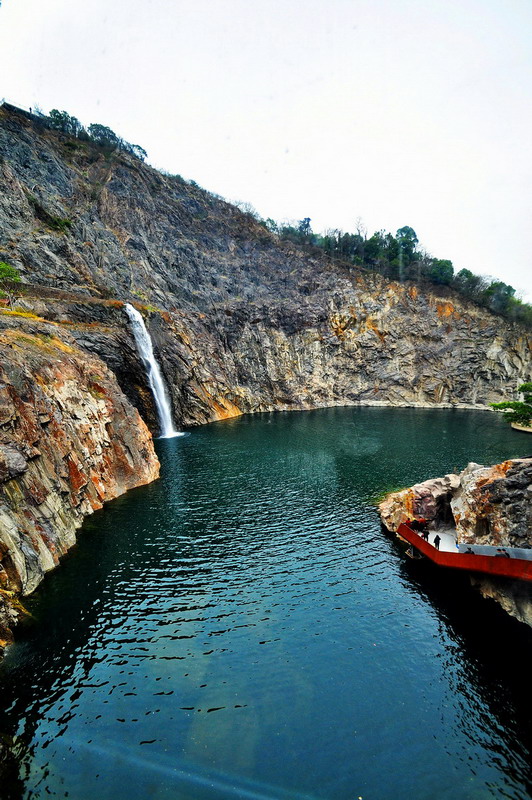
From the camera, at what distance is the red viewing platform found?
18.2m

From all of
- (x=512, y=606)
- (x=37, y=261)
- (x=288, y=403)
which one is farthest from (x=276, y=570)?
(x=288, y=403)

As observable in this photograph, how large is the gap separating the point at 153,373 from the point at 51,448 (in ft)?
112

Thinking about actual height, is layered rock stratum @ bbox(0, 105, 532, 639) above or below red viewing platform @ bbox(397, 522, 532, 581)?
above

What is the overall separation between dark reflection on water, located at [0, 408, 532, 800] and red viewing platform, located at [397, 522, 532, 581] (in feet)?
4.82

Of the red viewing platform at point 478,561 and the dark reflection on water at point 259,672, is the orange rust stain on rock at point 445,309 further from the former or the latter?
the red viewing platform at point 478,561

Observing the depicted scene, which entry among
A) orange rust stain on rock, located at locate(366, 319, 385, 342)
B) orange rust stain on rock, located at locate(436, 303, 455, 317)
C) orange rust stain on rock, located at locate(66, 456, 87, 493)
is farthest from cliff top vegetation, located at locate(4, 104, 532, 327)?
orange rust stain on rock, located at locate(66, 456, 87, 493)

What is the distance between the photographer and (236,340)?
91.6 meters

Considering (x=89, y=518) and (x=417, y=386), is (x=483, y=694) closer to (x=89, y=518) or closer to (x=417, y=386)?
(x=89, y=518)

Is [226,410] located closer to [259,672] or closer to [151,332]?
[151,332]

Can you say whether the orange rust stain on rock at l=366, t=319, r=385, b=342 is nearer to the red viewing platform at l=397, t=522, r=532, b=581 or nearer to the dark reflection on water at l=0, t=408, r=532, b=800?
the dark reflection on water at l=0, t=408, r=532, b=800

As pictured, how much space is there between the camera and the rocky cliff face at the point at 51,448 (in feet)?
68.2

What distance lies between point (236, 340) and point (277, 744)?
272 feet

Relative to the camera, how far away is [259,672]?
15.6m

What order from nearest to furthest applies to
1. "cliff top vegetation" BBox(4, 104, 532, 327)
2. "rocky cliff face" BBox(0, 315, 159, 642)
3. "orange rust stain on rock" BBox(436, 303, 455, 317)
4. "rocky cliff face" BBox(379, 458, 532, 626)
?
"rocky cliff face" BBox(379, 458, 532, 626)
"rocky cliff face" BBox(0, 315, 159, 642)
"cliff top vegetation" BBox(4, 104, 532, 327)
"orange rust stain on rock" BBox(436, 303, 455, 317)
